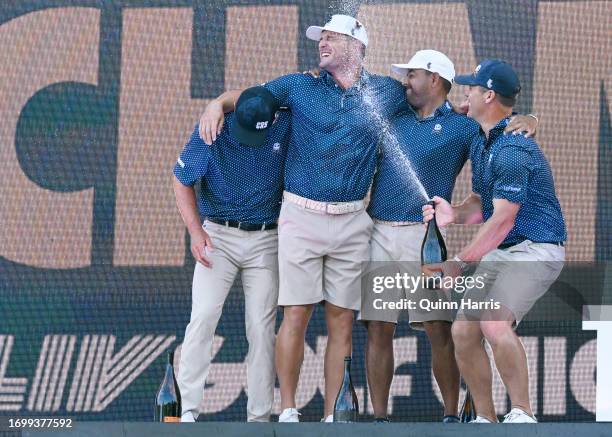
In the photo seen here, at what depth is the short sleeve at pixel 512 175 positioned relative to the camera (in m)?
4.51

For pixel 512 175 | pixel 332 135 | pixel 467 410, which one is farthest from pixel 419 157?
pixel 467 410

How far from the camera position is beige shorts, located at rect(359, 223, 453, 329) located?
5.02 m

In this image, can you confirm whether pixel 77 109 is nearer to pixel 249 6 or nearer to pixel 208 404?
pixel 249 6

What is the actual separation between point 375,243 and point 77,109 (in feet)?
5.63

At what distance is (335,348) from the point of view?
4965 millimetres

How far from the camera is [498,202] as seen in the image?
4.53m

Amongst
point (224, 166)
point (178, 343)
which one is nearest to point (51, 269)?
point (178, 343)

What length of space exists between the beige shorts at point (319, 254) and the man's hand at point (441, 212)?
38 centimetres

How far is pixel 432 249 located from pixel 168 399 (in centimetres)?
111

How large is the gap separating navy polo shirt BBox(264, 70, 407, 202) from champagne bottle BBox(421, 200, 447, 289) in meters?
0.29

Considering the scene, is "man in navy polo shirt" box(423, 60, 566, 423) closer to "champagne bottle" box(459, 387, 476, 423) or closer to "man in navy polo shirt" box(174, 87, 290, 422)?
"champagne bottle" box(459, 387, 476, 423)

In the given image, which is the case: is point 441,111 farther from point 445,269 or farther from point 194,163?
point 194,163

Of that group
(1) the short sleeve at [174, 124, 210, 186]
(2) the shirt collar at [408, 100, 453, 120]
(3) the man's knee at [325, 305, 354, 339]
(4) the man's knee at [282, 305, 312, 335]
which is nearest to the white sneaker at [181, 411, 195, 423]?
(4) the man's knee at [282, 305, 312, 335]

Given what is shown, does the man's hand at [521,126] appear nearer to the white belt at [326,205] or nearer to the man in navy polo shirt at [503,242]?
the man in navy polo shirt at [503,242]
